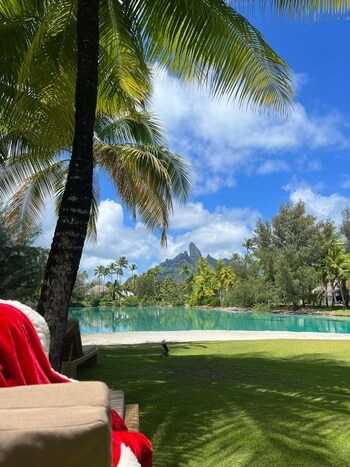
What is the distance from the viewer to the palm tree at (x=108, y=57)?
3834 millimetres

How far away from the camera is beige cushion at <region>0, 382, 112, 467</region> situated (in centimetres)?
72

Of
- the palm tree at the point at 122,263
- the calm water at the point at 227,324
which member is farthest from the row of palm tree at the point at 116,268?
the calm water at the point at 227,324

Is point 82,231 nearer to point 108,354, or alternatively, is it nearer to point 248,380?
point 248,380

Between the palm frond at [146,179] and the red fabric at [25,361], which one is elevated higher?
the palm frond at [146,179]

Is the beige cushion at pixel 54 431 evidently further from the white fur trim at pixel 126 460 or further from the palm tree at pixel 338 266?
the palm tree at pixel 338 266

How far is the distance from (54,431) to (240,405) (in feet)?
12.5

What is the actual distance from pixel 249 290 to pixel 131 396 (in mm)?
38991

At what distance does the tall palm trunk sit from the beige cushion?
108 inches

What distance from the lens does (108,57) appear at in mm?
6227

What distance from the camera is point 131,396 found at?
191 inches

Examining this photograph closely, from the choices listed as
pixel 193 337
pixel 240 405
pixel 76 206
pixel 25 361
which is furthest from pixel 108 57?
pixel 193 337

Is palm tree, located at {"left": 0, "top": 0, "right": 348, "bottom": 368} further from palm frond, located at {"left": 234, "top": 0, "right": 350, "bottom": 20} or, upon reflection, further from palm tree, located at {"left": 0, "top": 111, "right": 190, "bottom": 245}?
palm tree, located at {"left": 0, "top": 111, "right": 190, "bottom": 245}

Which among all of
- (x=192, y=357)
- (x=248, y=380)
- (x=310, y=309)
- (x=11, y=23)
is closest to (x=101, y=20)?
(x=11, y=23)

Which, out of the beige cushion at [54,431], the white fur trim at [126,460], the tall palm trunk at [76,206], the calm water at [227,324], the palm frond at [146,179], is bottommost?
the calm water at [227,324]
